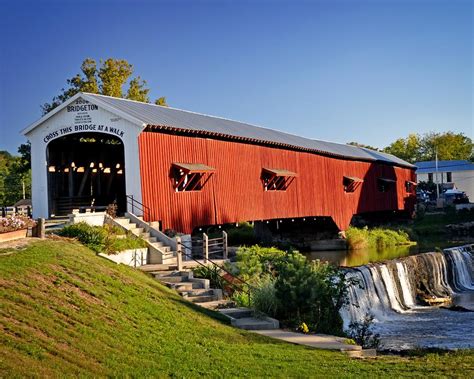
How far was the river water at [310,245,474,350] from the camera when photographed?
17.4 metres

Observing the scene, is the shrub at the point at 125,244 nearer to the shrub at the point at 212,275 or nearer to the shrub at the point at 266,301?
the shrub at the point at 212,275

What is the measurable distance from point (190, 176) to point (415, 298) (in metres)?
9.90

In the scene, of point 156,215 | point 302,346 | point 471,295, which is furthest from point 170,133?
point 471,295

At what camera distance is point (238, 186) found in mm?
26594

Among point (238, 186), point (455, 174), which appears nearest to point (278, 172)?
point (238, 186)

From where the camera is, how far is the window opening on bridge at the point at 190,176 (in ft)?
72.9

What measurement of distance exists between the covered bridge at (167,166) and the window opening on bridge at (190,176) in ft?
0.13

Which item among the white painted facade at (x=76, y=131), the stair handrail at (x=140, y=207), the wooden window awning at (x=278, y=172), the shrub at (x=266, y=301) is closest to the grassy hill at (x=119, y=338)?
the shrub at (x=266, y=301)

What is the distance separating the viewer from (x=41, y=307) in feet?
30.6

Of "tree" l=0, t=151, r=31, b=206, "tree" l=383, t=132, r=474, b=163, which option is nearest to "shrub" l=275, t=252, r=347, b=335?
"tree" l=0, t=151, r=31, b=206

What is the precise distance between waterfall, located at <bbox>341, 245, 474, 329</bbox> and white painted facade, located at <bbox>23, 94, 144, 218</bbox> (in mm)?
8073

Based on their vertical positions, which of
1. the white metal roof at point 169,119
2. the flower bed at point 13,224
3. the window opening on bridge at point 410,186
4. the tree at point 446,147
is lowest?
the flower bed at point 13,224

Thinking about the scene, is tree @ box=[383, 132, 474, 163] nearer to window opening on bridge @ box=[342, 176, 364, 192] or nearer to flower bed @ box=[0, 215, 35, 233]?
window opening on bridge @ box=[342, 176, 364, 192]

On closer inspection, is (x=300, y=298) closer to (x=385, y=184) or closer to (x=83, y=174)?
(x=83, y=174)
